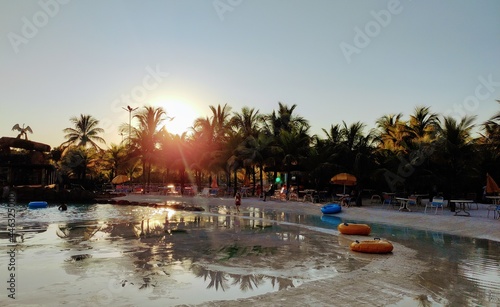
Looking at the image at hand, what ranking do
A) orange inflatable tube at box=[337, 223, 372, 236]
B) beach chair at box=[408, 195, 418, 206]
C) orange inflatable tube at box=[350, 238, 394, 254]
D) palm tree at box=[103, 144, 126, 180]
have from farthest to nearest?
palm tree at box=[103, 144, 126, 180], beach chair at box=[408, 195, 418, 206], orange inflatable tube at box=[337, 223, 372, 236], orange inflatable tube at box=[350, 238, 394, 254]

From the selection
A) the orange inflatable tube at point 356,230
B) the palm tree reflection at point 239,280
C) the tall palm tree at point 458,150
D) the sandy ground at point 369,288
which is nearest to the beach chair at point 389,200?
the tall palm tree at point 458,150

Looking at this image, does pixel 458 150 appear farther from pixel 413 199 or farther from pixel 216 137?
pixel 216 137

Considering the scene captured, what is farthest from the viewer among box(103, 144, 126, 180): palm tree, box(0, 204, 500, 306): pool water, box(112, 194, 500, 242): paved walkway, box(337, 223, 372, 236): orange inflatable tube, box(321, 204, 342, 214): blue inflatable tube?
box(103, 144, 126, 180): palm tree

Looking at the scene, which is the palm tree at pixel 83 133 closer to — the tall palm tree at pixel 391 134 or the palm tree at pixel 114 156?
the palm tree at pixel 114 156

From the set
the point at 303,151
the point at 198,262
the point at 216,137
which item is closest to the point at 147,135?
the point at 216,137

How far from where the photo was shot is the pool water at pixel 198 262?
24.1 ft

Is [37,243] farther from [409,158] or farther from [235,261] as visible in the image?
[409,158]

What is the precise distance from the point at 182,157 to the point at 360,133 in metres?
18.6

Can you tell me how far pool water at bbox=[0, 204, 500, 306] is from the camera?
7.36 meters

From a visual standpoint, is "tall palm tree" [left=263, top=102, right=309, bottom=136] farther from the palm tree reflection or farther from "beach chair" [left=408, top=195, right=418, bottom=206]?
the palm tree reflection

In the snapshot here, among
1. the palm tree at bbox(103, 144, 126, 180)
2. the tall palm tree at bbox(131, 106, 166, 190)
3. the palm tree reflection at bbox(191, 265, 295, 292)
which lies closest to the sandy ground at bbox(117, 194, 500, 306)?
the palm tree reflection at bbox(191, 265, 295, 292)

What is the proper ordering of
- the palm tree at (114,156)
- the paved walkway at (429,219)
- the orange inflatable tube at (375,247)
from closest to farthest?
the orange inflatable tube at (375,247)
the paved walkway at (429,219)
the palm tree at (114,156)

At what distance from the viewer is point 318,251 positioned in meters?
11.7

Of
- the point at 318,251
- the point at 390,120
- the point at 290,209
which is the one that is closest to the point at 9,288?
the point at 318,251
